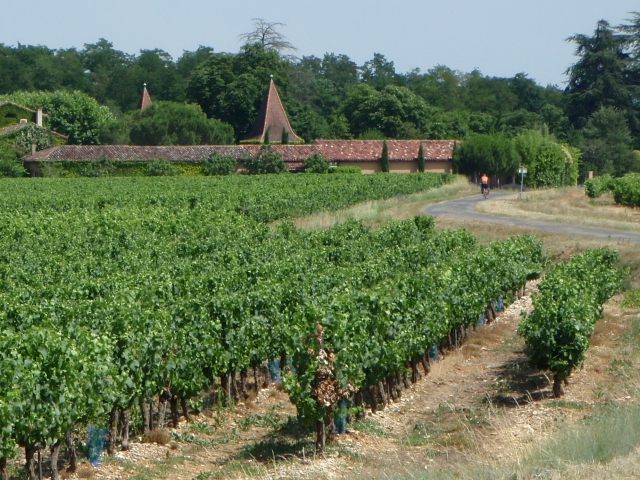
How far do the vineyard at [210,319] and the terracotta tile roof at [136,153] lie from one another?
134 ft

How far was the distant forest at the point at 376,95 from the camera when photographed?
79.8 meters

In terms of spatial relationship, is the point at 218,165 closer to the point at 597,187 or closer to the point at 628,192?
the point at 597,187

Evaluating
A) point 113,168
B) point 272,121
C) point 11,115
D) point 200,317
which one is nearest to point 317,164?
→ point 113,168

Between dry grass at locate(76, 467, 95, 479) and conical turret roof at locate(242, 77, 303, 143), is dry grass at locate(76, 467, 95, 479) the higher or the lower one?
the lower one

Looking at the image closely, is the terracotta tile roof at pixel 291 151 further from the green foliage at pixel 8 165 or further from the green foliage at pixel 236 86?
the green foliage at pixel 236 86

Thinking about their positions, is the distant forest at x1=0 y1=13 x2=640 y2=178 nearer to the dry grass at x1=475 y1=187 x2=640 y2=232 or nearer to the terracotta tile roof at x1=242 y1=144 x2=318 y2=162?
the terracotta tile roof at x1=242 y1=144 x2=318 y2=162

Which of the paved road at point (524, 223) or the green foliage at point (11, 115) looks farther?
the green foliage at point (11, 115)

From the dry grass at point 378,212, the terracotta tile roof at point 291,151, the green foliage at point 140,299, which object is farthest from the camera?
the terracotta tile roof at point 291,151

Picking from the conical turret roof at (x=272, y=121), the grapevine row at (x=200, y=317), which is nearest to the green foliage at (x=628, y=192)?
the grapevine row at (x=200, y=317)

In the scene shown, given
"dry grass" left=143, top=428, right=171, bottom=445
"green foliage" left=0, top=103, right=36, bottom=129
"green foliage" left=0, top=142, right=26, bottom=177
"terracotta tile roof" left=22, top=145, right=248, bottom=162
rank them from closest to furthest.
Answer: "dry grass" left=143, top=428, right=171, bottom=445
"green foliage" left=0, top=142, right=26, bottom=177
"terracotta tile roof" left=22, top=145, right=248, bottom=162
"green foliage" left=0, top=103, right=36, bottom=129

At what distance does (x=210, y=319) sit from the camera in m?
12.6

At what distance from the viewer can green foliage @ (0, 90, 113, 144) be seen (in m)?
83.2

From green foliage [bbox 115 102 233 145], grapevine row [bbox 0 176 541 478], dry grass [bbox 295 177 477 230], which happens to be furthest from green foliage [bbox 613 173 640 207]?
green foliage [bbox 115 102 233 145]

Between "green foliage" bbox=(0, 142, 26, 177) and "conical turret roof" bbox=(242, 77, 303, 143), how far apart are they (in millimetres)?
22092
